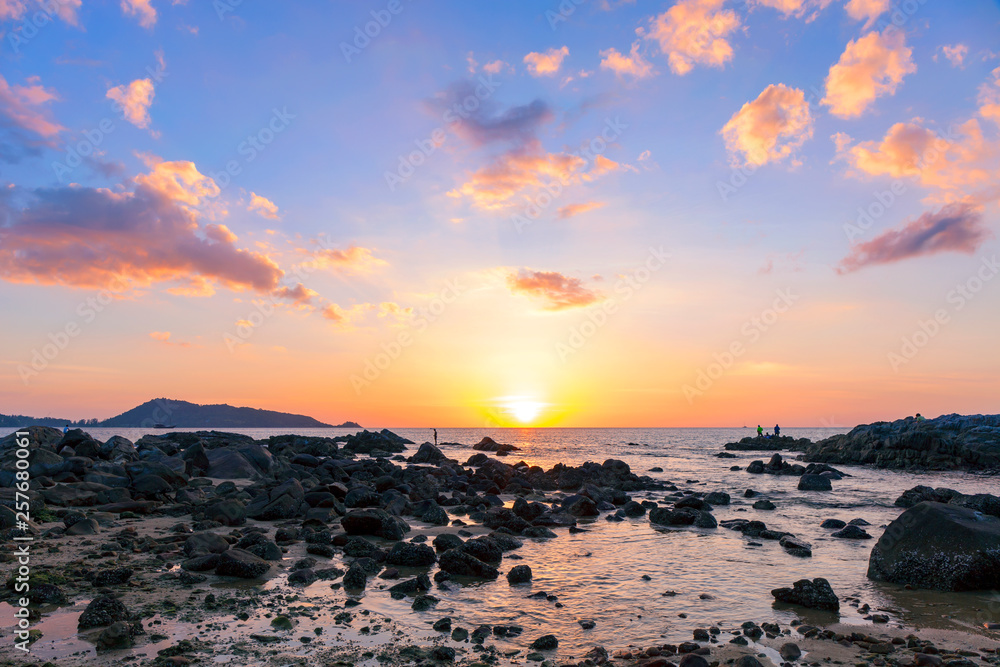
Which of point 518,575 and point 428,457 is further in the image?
point 428,457

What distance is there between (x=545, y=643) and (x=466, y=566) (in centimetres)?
444

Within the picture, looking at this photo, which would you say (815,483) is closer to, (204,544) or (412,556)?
(412,556)

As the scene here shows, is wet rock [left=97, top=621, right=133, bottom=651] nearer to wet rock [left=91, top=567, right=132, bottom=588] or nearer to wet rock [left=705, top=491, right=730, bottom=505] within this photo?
wet rock [left=91, top=567, right=132, bottom=588]

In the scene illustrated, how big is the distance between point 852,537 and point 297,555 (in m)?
17.6

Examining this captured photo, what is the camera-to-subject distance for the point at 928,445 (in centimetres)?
5016

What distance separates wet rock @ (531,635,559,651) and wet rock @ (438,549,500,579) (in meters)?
4.06

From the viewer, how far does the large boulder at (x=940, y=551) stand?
36.8 feet

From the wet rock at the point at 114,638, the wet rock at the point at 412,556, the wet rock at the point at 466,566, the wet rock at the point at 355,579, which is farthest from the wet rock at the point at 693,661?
the wet rock at the point at 114,638

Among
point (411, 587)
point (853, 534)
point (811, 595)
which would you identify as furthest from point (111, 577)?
point (853, 534)

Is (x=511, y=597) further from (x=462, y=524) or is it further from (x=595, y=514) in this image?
(x=595, y=514)

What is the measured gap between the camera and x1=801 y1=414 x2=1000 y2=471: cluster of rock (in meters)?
46.0

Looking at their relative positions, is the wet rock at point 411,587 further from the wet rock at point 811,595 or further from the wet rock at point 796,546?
the wet rock at point 796,546

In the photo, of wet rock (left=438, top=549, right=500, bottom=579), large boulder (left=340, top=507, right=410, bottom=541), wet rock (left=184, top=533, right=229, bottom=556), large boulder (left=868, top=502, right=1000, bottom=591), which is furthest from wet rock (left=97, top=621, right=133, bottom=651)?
large boulder (left=868, top=502, right=1000, bottom=591)

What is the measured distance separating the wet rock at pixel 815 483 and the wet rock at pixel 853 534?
52.7ft
